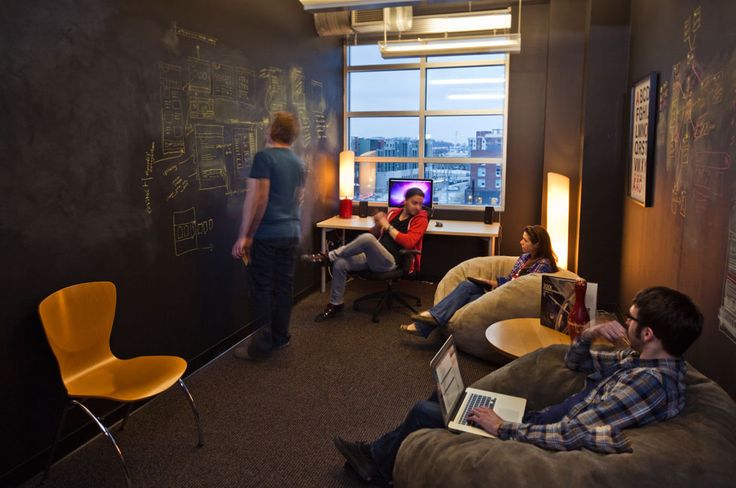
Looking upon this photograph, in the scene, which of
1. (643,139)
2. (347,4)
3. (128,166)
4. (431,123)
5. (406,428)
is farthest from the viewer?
(431,123)

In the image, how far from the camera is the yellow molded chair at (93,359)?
2521 mm

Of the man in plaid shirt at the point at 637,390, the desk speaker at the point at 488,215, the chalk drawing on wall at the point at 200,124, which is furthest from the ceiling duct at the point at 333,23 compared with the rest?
the man in plaid shirt at the point at 637,390

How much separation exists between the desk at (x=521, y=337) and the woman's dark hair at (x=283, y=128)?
187 cm

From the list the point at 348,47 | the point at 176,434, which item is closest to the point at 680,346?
the point at 176,434

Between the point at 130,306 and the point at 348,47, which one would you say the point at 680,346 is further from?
the point at 348,47

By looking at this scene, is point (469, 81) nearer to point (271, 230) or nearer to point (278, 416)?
point (271, 230)

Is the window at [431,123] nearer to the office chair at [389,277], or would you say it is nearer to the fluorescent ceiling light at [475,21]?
the fluorescent ceiling light at [475,21]

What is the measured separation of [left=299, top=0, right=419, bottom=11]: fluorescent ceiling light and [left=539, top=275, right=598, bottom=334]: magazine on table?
101 inches

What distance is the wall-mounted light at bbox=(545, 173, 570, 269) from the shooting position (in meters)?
5.23

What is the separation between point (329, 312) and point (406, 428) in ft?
8.97

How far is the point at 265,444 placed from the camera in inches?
113

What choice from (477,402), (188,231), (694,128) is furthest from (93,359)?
(694,128)

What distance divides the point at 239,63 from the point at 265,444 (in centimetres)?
275

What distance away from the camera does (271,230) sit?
3896 mm
